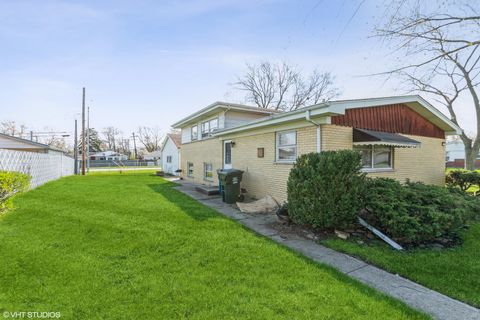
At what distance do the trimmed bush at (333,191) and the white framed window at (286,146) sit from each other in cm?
241

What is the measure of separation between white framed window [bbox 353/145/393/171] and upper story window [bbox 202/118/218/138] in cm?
741

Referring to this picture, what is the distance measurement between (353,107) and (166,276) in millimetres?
6183

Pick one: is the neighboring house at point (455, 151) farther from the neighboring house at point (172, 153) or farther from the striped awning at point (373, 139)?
the striped awning at point (373, 139)

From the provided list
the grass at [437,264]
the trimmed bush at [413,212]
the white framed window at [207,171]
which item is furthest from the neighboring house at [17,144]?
the trimmed bush at [413,212]

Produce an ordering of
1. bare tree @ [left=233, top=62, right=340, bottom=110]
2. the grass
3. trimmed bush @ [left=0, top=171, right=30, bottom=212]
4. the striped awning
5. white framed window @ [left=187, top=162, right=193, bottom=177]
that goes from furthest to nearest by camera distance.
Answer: bare tree @ [left=233, top=62, right=340, bottom=110] → white framed window @ [left=187, top=162, right=193, bottom=177] → the striped awning → trimmed bush @ [left=0, top=171, right=30, bottom=212] → the grass

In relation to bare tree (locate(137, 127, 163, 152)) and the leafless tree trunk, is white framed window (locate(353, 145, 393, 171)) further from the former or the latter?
the leafless tree trunk

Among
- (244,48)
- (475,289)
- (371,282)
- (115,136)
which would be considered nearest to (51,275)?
(371,282)

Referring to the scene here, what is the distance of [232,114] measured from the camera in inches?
472

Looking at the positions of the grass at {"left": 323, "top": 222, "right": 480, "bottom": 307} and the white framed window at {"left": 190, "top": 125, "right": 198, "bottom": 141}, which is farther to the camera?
the white framed window at {"left": 190, "top": 125, "right": 198, "bottom": 141}

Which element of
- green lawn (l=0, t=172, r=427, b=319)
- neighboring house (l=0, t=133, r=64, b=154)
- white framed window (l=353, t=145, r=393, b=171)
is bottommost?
green lawn (l=0, t=172, r=427, b=319)

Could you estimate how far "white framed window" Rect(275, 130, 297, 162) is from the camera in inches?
298

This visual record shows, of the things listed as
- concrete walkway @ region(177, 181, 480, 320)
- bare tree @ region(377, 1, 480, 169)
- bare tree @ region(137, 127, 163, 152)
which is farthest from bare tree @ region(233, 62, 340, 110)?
bare tree @ region(137, 127, 163, 152)

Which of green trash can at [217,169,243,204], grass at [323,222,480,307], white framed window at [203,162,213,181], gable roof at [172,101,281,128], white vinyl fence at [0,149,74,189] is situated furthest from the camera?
white framed window at [203,162,213,181]

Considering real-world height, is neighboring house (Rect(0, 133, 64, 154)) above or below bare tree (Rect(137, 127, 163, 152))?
below
